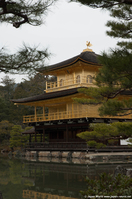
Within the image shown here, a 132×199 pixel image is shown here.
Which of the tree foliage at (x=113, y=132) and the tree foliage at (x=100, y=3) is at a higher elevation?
the tree foliage at (x=100, y=3)

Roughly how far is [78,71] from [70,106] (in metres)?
3.04

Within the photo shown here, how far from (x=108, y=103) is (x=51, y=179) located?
12.9 feet

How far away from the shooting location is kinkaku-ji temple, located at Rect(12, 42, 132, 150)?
21969 mm

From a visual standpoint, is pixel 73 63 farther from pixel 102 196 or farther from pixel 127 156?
pixel 102 196

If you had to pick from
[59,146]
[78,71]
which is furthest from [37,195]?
[78,71]

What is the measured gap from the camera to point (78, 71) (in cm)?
2470

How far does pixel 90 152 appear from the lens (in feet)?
66.5

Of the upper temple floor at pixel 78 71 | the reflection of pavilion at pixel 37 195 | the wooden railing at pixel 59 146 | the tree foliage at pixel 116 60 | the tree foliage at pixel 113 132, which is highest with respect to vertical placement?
the upper temple floor at pixel 78 71

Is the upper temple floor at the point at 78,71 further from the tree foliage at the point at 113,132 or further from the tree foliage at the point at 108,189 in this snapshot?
the tree foliage at the point at 108,189

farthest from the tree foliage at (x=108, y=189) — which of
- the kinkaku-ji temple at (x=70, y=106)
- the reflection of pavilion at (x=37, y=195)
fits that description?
the kinkaku-ji temple at (x=70, y=106)

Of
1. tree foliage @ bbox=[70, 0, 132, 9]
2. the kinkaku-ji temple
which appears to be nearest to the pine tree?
tree foliage @ bbox=[70, 0, 132, 9]

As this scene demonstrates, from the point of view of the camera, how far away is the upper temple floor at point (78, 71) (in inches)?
904

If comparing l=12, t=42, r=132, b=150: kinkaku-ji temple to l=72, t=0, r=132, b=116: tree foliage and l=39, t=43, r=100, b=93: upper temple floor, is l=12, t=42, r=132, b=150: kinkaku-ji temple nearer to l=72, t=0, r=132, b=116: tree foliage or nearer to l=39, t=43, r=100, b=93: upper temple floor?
l=39, t=43, r=100, b=93: upper temple floor

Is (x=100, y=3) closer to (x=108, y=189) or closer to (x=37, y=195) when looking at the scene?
(x=108, y=189)
